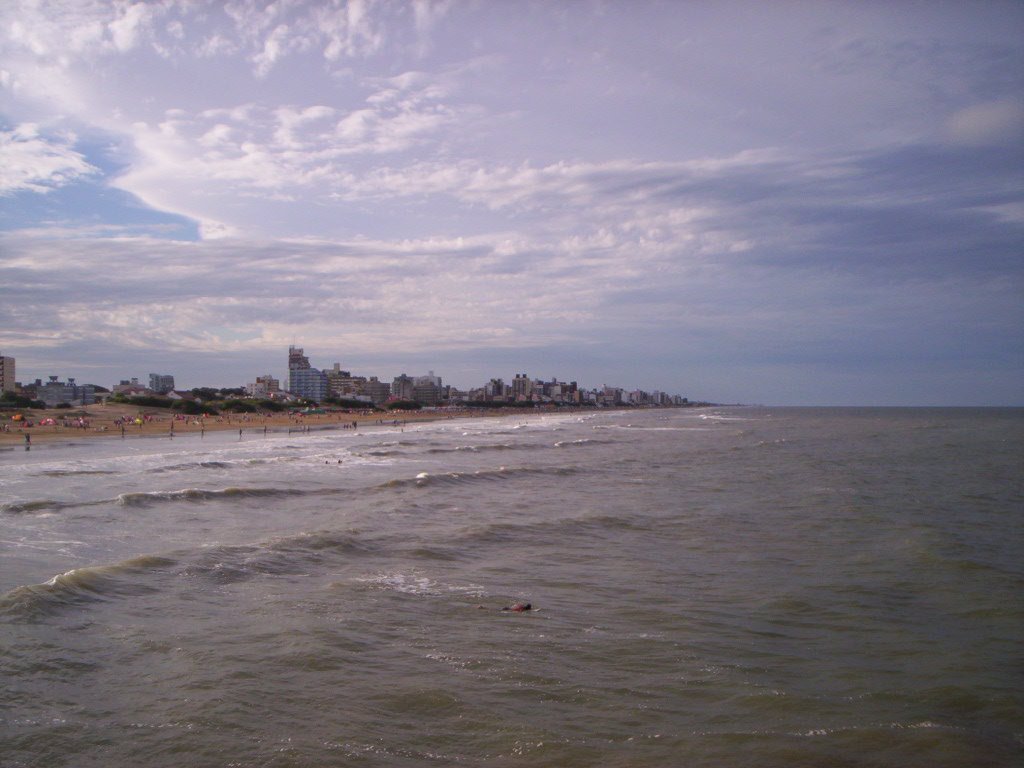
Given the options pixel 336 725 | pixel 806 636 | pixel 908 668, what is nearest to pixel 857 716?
pixel 908 668

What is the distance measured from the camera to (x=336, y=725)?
6090 millimetres

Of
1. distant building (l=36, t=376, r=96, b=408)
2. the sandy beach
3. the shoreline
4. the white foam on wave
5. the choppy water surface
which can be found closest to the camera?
the choppy water surface

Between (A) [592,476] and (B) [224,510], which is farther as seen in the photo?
(A) [592,476]

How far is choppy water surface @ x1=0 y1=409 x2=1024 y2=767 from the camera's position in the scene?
5.86 m

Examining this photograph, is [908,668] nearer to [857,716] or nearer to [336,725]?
[857,716]

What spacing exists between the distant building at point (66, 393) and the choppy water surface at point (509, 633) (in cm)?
11839

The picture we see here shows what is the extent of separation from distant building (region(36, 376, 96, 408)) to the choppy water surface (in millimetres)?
118391

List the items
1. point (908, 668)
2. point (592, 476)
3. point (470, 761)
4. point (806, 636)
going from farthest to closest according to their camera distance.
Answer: point (592, 476), point (806, 636), point (908, 668), point (470, 761)

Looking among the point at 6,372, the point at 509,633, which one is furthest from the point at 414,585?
the point at 6,372

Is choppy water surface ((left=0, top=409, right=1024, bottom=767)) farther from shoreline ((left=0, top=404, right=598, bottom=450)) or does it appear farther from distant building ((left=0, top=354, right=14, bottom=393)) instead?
distant building ((left=0, top=354, right=14, bottom=393))

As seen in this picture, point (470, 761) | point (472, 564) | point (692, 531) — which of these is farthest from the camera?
point (692, 531)

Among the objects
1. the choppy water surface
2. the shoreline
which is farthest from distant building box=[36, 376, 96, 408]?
the choppy water surface

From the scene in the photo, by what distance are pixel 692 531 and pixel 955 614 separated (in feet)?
19.6

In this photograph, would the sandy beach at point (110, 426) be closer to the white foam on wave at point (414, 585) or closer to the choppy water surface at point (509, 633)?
the choppy water surface at point (509, 633)
